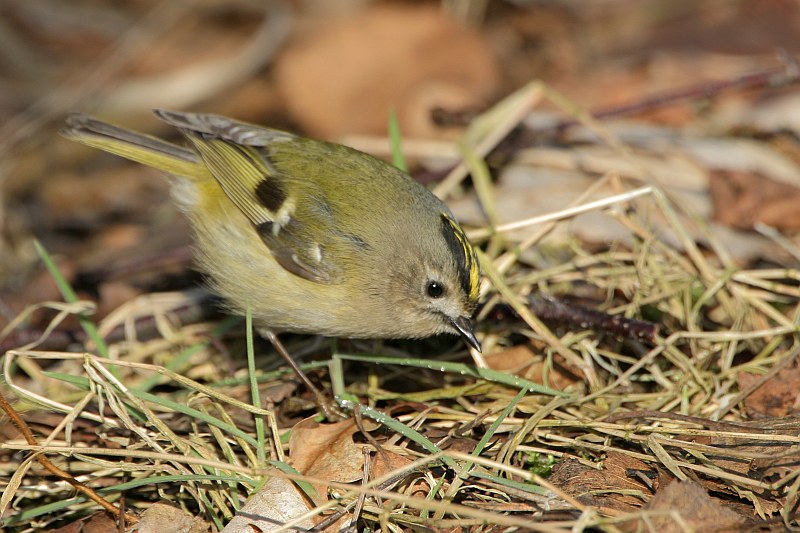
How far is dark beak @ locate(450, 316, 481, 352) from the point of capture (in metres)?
2.62

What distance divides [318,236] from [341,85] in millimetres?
2066

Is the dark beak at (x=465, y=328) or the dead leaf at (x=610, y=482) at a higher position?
the dark beak at (x=465, y=328)

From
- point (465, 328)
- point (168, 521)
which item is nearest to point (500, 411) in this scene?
point (465, 328)

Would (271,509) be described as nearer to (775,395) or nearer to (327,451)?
(327,451)

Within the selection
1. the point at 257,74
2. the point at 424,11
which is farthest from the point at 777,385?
the point at 257,74

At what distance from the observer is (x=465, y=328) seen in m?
2.65

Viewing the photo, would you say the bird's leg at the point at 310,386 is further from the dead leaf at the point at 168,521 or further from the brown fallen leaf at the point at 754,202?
the brown fallen leaf at the point at 754,202

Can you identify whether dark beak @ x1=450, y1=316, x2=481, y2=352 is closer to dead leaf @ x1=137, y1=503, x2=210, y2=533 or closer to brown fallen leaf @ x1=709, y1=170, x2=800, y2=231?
dead leaf @ x1=137, y1=503, x2=210, y2=533

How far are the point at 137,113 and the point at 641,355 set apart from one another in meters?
3.44

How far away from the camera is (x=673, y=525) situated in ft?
6.56

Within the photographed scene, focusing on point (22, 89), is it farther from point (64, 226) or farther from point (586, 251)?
point (586, 251)

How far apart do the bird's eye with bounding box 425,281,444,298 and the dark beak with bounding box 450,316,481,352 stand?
94 millimetres

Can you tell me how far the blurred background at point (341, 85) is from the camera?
3807 mm

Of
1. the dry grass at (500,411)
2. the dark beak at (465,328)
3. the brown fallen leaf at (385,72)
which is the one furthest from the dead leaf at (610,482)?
the brown fallen leaf at (385,72)
